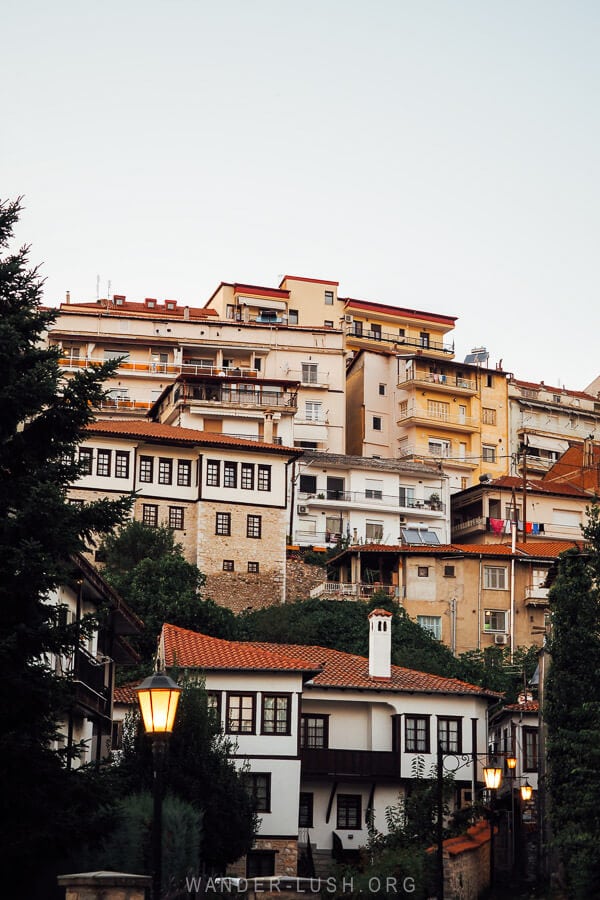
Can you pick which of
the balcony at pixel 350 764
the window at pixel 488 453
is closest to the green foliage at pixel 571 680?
the balcony at pixel 350 764

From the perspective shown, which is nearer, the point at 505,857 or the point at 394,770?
the point at 505,857

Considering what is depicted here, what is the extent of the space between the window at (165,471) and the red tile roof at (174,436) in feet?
3.86

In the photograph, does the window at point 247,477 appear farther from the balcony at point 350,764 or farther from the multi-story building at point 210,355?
the balcony at point 350,764

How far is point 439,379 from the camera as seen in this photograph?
101 m

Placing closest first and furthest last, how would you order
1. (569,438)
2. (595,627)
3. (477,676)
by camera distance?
(595,627) → (477,676) → (569,438)

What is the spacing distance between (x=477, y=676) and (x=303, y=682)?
55.8ft

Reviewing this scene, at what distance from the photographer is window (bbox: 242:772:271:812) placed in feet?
140

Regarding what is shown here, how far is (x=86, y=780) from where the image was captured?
63.8 ft

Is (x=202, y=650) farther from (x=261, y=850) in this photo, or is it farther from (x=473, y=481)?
(x=473, y=481)

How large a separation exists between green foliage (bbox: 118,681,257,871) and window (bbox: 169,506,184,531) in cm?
3481

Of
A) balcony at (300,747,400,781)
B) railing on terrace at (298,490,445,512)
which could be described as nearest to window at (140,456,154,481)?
railing on terrace at (298,490,445,512)

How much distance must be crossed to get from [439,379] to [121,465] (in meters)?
36.6

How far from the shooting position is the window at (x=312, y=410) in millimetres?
95000

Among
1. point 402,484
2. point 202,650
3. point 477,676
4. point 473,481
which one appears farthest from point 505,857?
point 473,481
